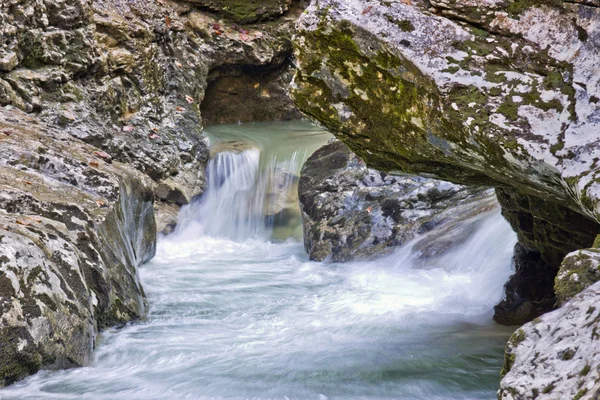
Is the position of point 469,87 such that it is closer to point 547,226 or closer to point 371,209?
point 547,226

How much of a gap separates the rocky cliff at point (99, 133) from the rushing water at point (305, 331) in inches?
16.4

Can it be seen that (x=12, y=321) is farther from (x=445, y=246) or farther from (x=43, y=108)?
(x=43, y=108)

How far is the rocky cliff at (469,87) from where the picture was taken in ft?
10.7

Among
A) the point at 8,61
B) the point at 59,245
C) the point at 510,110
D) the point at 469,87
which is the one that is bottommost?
the point at 59,245

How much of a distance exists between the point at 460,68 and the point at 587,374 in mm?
1895

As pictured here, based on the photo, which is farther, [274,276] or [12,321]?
[274,276]

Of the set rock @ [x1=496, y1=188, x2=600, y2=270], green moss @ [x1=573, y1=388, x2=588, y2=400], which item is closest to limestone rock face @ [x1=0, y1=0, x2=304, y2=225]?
rock @ [x1=496, y1=188, x2=600, y2=270]

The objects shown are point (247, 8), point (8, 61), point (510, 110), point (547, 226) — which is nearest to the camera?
point (510, 110)

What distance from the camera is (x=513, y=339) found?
8.00 ft

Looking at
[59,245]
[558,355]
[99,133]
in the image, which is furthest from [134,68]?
[558,355]

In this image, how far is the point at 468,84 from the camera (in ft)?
11.6

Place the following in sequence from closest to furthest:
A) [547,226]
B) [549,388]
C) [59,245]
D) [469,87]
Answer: [549,388], [469,87], [547,226], [59,245]

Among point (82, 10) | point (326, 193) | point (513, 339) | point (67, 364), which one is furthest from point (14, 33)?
point (513, 339)

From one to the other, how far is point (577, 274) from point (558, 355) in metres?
0.50
